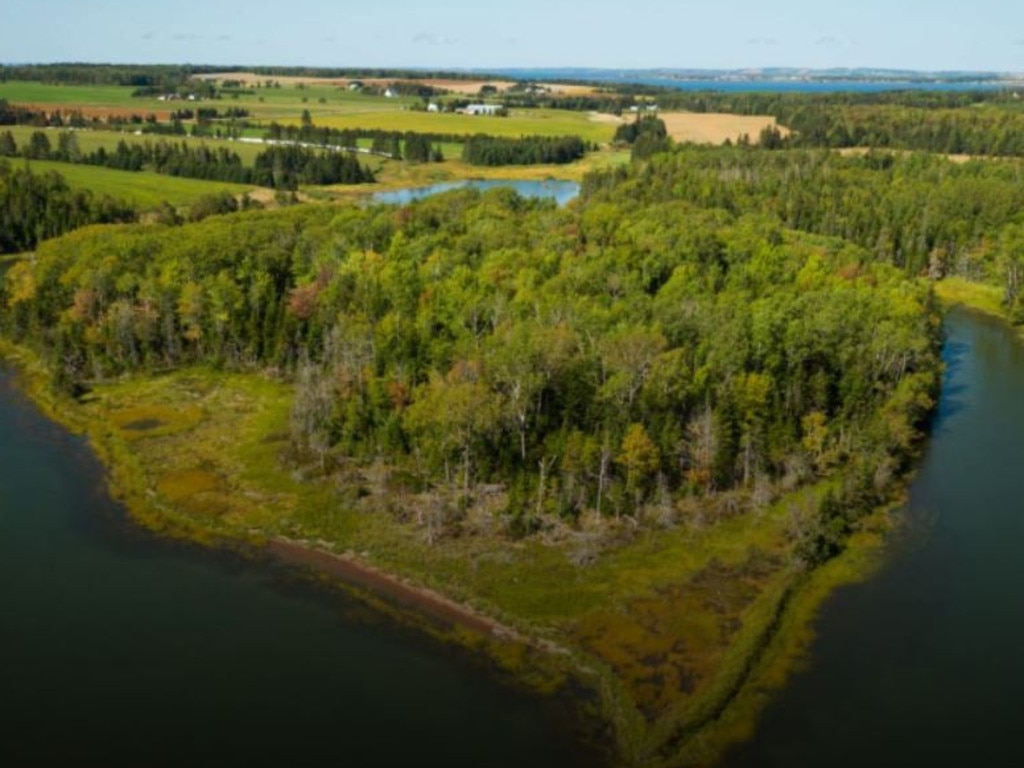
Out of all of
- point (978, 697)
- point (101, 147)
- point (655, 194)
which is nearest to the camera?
point (978, 697)

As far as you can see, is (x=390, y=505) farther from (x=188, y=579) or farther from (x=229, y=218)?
(x=229, y=218)

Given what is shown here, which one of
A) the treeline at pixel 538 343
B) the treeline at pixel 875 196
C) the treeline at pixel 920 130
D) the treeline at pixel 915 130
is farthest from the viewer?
the treeline at pixel 915 130

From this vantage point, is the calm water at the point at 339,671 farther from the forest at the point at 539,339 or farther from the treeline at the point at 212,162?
the treeline at the point at 212,162

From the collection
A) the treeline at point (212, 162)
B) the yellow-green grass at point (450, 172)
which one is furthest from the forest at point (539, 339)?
the yellow-green grass at point (450, 172)

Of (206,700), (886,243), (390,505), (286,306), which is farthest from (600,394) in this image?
(886,243)

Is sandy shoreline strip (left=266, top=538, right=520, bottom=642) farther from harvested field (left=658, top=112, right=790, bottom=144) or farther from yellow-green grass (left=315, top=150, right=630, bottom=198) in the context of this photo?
harvested field (left=658, top=112, right=790, bottom=144)

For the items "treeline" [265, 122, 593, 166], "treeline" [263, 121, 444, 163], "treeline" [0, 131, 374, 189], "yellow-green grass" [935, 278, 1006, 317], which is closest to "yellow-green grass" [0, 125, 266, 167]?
"treeline" [0, 131, 374, 189]
